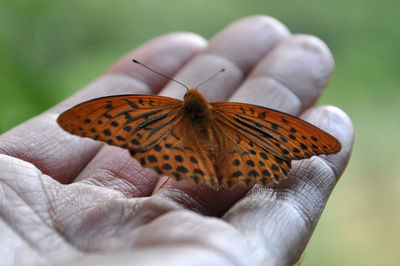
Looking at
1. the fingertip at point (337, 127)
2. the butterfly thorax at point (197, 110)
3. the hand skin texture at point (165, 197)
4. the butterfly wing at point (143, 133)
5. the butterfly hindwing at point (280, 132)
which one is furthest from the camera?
the fingertip at point (337, 127)

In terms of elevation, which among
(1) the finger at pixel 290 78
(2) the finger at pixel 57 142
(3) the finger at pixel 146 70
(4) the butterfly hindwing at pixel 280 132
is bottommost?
(2) the finger at pixel 57 142

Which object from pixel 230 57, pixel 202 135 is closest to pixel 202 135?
pixel 202 135

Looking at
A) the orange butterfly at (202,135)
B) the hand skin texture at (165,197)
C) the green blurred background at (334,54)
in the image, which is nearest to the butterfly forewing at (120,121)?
the orange butterfly at (202,135)

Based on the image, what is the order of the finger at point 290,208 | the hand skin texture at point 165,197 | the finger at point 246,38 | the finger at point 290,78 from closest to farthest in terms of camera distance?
1. the hand skin texture at point 165,197
2. the finger at point 290,208
3. the finger at point 290,78
4. the finger at point 246,38

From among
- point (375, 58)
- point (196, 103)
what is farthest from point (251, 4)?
point (196, 103)

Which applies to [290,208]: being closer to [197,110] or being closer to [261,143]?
[261,143]

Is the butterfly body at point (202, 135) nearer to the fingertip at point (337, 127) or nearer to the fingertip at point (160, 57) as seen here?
the fingertip at point (337, 127)

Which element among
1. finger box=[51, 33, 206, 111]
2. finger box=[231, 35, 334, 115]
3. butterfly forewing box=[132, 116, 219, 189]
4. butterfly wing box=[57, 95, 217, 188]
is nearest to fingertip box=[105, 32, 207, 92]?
finger box=[51, 33, 206, 111]

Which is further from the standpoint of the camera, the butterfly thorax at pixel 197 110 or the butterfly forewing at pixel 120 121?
the butterfly thorax at pixel 197 110
